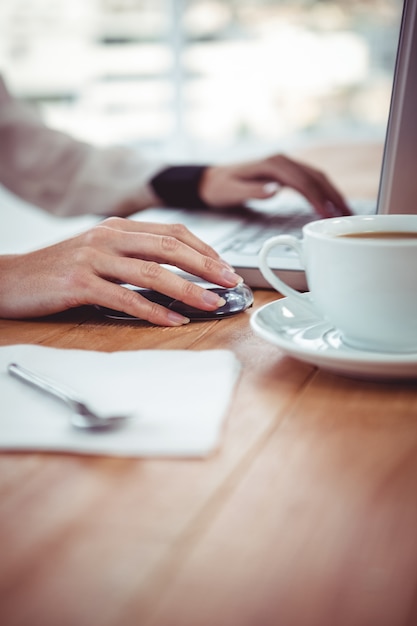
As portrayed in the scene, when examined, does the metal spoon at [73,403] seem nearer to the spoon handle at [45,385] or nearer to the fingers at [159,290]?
the spoon handle at [45,385]

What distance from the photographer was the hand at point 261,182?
1.11 meters

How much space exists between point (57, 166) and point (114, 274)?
33.7 inches

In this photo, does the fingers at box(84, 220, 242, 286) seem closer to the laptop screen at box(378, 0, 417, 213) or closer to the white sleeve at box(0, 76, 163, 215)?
the laptop screen at box(378, 0, 417, 213)

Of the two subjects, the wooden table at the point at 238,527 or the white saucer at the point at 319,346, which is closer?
the wooden table at the point at 238,527

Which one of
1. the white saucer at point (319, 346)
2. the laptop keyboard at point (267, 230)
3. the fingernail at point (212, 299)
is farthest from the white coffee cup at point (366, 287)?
the laptop keyboard at point (267, 230)

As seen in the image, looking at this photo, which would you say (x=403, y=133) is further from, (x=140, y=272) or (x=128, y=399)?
(x=128, y=399)

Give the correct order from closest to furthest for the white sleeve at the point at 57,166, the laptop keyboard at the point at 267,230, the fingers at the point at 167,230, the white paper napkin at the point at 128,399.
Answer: the white paper napkin at the point at 128,399 → the fingers at the point at 167,230 → the laptop keyboard at the point at 267,230 → the white sleeve at the point at 57,166

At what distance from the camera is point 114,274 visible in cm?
69

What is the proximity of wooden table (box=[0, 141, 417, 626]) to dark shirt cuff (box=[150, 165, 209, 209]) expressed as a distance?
76 cm

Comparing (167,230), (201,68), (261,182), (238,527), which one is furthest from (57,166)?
(201,68)

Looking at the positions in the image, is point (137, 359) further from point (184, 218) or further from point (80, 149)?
point (80, 149)

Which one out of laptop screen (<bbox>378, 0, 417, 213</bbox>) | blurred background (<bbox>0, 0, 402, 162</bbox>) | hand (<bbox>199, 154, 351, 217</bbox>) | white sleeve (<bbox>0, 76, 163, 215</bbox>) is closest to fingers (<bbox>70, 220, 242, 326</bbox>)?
laptop screen (<bbox>378, 0, 417, 213</bbox>)

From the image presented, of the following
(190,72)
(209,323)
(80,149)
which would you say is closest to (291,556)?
(209,323)

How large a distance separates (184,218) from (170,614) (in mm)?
878
